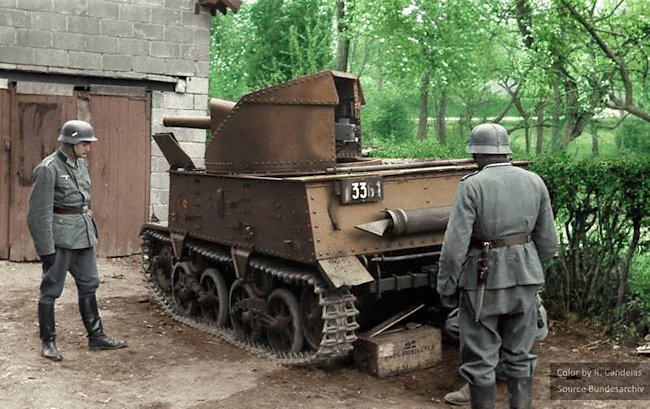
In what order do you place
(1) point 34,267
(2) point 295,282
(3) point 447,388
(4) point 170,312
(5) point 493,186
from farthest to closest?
(1) point 34,267
(4) point 170,312
(2) point 295,282
(3) point 447,388
(5) point 493,186

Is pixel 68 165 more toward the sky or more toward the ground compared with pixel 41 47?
more toward the ground

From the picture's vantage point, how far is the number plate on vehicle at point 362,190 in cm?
650

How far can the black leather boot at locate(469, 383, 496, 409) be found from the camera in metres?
5.24

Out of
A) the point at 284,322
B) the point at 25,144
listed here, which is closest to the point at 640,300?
the point at 284,322

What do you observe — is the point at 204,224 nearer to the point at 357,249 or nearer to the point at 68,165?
the point at 68,165

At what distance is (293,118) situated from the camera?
7242 millimetres

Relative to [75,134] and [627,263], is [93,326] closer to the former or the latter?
[75,134]

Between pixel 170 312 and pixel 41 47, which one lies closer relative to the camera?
pixel 170 312

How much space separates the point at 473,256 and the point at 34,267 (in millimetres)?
7888

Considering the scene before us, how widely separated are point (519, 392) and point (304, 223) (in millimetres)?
2099

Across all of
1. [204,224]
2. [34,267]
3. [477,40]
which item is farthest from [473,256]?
[477,40]

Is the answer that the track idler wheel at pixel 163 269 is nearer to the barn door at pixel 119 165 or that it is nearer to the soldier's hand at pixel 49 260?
the soldier's hand at pixel 49 260

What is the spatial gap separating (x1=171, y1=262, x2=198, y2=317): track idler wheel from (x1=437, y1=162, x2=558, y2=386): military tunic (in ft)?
13.4

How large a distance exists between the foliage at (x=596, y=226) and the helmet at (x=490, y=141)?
2433 millimetres
